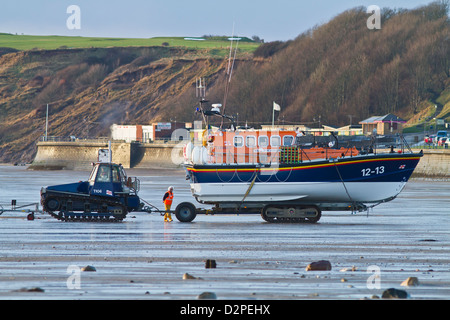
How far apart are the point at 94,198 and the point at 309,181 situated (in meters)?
7.60

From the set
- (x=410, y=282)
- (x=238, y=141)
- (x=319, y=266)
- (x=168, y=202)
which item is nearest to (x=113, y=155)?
(x=238, y=141)

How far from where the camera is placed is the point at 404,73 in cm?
16162

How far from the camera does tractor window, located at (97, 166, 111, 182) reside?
3062cm

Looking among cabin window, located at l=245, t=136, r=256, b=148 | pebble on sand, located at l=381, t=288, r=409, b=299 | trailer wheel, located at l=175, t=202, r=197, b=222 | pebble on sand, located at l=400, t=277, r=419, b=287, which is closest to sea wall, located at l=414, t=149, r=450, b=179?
cabin window, located at l=245, t=136, r=256, b=148

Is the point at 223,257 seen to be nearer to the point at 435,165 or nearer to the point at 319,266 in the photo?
the point at 319,266

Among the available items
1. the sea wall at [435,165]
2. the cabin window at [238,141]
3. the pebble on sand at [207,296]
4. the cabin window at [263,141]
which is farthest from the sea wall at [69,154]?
the pebble on sand at [207,296]

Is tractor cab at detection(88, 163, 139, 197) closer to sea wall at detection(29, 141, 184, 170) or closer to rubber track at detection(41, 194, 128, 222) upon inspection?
rubber track at detection(41, 194, 128, 222)

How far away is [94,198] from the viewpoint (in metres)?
30.5

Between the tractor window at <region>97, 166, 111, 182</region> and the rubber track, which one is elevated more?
the tractor window at <region>97, 166, 111, 182</region>

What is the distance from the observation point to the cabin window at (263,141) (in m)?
32.1

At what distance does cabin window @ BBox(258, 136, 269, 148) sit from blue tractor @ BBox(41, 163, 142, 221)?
16.5 feet

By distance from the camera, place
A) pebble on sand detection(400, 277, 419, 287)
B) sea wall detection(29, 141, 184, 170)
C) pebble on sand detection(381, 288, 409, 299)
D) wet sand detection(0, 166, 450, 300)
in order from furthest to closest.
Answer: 1. sea wall detection(29, 141, 184, 170)
2. pebble on sand detection(400, 277, 419, 287)
3. wet sand detection(0, 166, 450, 300)
4. pebble on sand detection(381, 288, 409, 299)

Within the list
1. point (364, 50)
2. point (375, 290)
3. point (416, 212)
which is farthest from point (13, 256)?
point (364, 50)

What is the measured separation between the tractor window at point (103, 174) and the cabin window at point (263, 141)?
5.68 m
